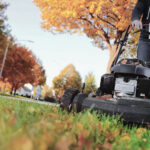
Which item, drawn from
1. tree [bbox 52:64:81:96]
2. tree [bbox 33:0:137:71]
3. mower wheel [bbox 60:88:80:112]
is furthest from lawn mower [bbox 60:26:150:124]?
tree [bbox 52:64:81:96]

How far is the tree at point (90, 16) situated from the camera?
1188 centimetres

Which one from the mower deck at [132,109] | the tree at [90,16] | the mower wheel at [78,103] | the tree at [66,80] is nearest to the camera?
the mower deck at [132,109]

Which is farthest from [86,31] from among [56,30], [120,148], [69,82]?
[69,82]

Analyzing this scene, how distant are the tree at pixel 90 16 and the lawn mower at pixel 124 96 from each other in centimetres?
857

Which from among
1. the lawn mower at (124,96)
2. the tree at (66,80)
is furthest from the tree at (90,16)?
the tree at (66,80)

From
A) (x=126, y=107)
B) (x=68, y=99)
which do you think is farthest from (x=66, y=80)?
(x=126, y=107)

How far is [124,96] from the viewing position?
350cm

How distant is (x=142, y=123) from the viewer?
302cm

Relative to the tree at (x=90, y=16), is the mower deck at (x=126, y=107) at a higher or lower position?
lower

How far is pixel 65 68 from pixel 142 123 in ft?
199

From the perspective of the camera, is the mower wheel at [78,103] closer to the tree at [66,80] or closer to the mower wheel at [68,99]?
the mower wheel at [68,99]

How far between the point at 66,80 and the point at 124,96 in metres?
57.6

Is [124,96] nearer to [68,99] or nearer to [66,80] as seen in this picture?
[68,99]

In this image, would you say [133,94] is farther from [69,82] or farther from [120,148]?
[69,82]
